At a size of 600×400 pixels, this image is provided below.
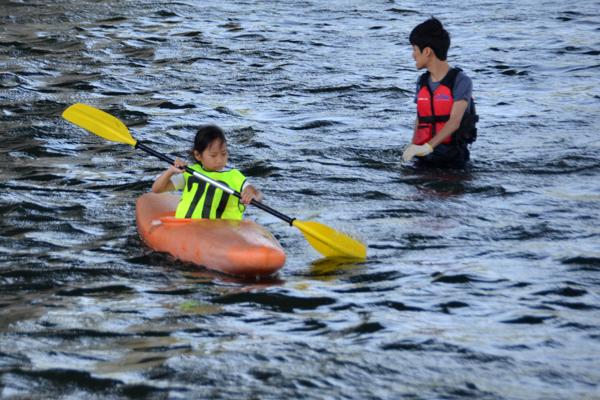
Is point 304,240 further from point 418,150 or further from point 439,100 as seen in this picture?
point 439,100

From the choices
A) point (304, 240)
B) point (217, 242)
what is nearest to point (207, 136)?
point (217, 242)

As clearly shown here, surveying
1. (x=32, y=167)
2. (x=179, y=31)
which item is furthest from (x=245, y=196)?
(x=179, y=31)

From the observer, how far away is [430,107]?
5984 millimetres

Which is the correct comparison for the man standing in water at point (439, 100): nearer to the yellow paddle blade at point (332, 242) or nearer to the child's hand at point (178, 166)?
the yellow paddle blade at point (332, 242)

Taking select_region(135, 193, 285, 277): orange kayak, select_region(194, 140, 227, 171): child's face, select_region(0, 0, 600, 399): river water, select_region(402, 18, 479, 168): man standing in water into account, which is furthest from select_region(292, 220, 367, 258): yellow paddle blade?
select_region(402, 18, 479, 168): man standing in water

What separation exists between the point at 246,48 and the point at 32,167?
662 centimetres

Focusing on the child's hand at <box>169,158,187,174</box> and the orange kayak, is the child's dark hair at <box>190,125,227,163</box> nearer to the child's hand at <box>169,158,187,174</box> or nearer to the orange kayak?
the child's hand at <box>169,158,187,174</box>

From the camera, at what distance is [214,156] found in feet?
14.9

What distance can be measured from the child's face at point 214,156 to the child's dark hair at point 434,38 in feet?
7.21

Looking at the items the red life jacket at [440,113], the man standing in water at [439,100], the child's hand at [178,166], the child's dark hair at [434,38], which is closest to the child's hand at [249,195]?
the child's hand at [178,166]

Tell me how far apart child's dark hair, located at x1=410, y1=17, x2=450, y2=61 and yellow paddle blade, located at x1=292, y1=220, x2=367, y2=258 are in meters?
2.18

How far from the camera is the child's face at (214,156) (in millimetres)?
4531

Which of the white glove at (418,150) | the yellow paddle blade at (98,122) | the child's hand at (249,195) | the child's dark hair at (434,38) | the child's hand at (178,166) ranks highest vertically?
the child's dark hair at (434,38)

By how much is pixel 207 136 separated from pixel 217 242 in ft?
2.31
